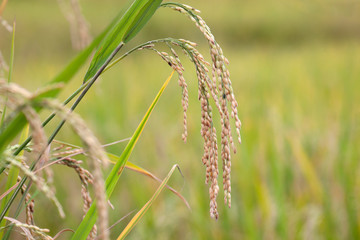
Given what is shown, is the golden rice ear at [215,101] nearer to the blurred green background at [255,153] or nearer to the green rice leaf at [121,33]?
the green rice leaf at [121,33]

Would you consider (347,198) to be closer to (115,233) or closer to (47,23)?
(115,233)

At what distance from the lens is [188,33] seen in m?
10.9

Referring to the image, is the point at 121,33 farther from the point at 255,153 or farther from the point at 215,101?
the point at 255,153

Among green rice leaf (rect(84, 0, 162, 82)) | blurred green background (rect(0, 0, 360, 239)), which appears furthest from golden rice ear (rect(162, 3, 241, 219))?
blurred green background (rect(0, 0, 360, 239))

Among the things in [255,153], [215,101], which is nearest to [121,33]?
[215,101]

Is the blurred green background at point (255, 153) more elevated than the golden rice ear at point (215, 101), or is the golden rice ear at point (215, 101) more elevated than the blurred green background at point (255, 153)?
the golden rice ear at point (215, 101)

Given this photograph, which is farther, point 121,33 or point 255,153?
point 255,153

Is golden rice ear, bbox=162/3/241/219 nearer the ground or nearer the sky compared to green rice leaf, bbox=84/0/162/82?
nearer the ground

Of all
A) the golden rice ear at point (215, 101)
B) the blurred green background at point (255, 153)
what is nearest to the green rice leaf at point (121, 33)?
the golden rice ear at point (215, 101)

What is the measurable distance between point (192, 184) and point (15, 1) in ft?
39.5

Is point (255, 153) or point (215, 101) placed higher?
point (215, 101)

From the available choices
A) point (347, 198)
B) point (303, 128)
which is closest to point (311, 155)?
point (303, 128)

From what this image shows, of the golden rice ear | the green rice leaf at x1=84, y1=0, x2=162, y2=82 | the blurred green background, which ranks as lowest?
the blurred green background

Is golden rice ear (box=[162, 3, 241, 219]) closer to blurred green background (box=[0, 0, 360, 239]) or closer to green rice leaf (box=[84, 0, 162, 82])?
green rice leaf (box=[84, 0, 162, 82])
